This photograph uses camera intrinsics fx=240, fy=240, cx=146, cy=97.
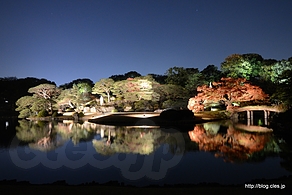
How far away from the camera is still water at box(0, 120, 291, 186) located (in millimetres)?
6820

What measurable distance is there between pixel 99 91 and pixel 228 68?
65.1ft

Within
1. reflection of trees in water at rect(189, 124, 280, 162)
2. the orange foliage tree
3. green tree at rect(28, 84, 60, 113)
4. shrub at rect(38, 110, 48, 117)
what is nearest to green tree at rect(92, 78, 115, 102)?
green tree at rect(28, 84, 60, 113)

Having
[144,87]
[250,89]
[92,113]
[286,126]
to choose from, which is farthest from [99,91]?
[286,126]

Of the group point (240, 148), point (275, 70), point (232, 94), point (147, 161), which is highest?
point (275, 70)

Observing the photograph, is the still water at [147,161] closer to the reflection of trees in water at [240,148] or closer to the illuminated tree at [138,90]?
the reflection of trees in water at [240,148]

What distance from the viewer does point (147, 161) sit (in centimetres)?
861

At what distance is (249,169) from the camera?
734 centimetres

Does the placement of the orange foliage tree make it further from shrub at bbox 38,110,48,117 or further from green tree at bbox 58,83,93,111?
shrub at bbox 38,110,48,117

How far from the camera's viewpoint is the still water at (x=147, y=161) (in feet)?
22.4

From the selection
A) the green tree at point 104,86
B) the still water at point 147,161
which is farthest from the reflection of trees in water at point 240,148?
the green tree at point 104,86

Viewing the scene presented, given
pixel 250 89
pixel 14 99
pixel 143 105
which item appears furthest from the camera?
pixel 14 99

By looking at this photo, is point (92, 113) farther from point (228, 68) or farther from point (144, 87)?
point (228, 68)

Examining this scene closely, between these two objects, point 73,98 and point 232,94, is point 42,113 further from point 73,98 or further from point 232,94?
point 232,94

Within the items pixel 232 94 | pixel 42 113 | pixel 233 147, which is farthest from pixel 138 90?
pixel 233 147
